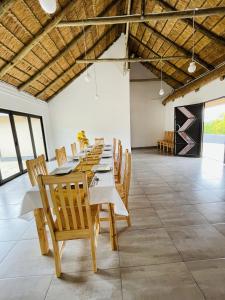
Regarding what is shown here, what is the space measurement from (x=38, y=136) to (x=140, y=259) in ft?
20.0

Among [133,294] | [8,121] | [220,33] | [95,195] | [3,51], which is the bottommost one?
[133,294]

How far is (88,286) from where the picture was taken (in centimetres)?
137

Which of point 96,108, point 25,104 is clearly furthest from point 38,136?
point 96,108

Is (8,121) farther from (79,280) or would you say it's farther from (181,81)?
(181,81)

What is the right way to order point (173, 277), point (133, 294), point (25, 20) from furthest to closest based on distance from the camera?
point (25, 20) < point (173, 277) < point (133, 294)

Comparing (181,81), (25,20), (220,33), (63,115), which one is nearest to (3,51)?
(25,20)

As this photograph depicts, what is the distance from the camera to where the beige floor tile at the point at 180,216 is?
7.00 feet

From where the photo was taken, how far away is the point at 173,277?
1.40m

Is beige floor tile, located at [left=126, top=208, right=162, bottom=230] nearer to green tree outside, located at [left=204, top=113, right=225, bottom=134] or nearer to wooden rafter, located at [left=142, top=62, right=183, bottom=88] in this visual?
wooden rafter, located at [left=142, top=62, right=183, bottom=88]

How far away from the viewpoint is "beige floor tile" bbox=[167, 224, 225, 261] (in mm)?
1619

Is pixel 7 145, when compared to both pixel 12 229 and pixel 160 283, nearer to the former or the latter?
pixel 12 229

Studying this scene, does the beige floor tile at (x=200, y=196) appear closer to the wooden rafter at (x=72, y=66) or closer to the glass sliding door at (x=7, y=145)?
the glass sliding door at (x=7, y=145)

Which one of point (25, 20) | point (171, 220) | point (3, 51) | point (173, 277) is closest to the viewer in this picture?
point (173, 277)

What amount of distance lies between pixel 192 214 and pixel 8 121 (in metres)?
5.00
